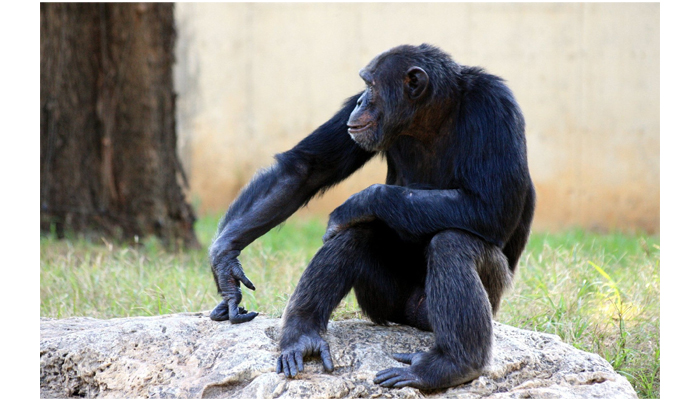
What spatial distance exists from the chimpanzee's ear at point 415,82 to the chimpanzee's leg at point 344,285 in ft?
2.31

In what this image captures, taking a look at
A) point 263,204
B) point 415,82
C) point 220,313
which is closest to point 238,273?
point 220,313

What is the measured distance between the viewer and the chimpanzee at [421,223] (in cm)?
330

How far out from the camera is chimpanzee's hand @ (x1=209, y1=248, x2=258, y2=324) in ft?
12.7

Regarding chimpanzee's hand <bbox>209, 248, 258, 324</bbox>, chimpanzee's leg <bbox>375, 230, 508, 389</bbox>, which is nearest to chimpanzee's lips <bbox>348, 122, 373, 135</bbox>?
chimpanzee's leg <bbox>375, 230, 508, 389</bbox>

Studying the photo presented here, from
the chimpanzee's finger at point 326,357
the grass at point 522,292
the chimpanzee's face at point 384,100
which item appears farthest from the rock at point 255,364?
the chimpanzee's face at point 384,100

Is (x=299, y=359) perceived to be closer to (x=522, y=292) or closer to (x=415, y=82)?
(x=415, y=82)

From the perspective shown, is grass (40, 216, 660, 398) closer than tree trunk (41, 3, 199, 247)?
Yes

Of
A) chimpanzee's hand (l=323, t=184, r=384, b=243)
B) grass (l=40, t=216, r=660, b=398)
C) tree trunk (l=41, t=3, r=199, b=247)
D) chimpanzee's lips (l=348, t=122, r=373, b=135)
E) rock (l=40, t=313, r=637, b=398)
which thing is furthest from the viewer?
tree trunk (l=41, t=3, r=199, b=247)

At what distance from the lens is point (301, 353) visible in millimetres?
3305

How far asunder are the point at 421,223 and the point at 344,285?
50cm

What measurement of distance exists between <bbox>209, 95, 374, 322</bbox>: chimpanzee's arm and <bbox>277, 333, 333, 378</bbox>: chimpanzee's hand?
0.89 metres

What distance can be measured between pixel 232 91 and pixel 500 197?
27.2 ft

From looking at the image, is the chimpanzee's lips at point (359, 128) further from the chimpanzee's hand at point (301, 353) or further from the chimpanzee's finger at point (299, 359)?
the chimpanzee's finger at point (299, 359)

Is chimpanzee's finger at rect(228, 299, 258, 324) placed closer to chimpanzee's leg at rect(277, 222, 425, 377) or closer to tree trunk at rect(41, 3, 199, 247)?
chimpanzee's leg at rect(277, 222, 425, 377)
